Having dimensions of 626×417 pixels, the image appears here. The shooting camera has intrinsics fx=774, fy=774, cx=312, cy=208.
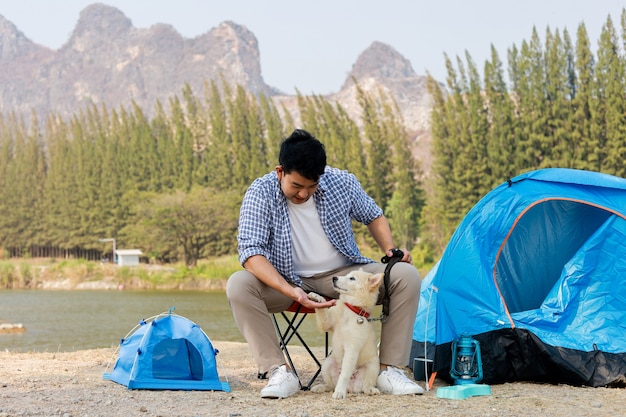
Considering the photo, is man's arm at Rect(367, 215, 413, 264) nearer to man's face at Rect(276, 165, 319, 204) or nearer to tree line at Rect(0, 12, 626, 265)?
man's face at Rect(276, 165, 319, 204)

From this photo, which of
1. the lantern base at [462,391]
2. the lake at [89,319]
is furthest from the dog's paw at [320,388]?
the lake at [89,319]

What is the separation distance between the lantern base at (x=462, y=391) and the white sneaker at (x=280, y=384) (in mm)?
662

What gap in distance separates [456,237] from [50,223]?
37970mm

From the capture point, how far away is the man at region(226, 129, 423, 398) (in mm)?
3328

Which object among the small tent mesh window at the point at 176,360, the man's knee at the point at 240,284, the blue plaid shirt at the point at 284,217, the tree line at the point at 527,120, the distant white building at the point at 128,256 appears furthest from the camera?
the distant white building at the point at 128,256

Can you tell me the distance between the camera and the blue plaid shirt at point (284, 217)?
3479 mm

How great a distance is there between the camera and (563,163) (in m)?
26.4

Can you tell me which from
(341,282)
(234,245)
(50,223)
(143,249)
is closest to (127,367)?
(341,282)

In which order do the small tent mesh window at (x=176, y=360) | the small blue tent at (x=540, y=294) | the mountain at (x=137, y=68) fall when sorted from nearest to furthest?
the small tent mesh window at (x=176, y=360) < the small blue tent at (x=540, y=294) < the mountain at (x=137, y=68)

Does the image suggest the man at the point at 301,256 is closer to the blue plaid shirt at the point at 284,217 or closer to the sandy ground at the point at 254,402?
the blue plaid shirt at the point at 284,217

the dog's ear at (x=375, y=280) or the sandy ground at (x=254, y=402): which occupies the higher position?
the dog's ear at (x=375, y=280)

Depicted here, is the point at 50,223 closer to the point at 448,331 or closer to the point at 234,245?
the point at 234,245

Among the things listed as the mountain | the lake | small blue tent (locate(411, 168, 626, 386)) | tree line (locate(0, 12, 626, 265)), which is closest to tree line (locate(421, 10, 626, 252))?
tree line (locate(0, 12, 626, 265))

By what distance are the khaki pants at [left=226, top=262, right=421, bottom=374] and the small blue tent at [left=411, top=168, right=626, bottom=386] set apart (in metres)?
0.50
